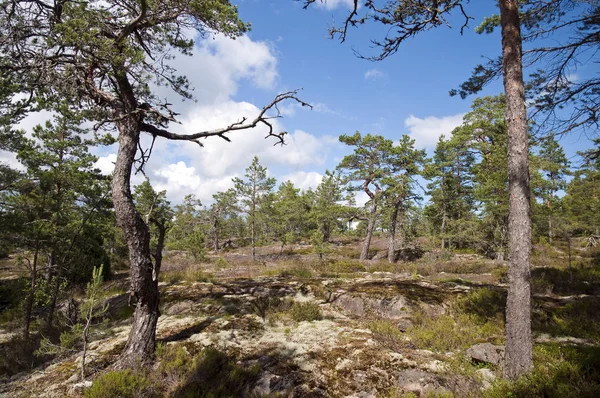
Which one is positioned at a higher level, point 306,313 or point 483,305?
point 483,305

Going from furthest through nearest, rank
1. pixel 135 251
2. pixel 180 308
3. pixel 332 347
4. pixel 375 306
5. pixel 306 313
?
pixel 180 308
pixel 375 306
pixel 306 313
pixel 332 347
pixel 135 251

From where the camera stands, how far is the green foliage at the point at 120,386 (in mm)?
4219

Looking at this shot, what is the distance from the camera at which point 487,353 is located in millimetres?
5105

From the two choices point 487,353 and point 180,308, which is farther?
point 180,308

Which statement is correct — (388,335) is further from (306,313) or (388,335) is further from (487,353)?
(306,313)

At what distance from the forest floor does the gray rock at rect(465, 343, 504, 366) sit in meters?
0.02

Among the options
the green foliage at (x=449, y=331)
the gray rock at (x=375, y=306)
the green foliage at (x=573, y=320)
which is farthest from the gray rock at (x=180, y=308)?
the green foliage at (x=573, y=320)

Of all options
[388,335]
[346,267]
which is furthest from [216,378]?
[346,267]

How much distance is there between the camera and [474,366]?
4.93m

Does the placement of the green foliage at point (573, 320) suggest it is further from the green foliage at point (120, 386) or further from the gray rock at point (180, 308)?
the gray rock at point (180, 308)

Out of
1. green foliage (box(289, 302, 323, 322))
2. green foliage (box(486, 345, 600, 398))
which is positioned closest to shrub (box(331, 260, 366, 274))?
green foliage (box(289, 302, 323, 322))

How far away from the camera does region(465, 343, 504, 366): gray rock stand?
4961mm

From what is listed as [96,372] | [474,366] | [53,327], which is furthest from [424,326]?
[53,327]

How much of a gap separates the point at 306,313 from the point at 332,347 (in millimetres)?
1726
